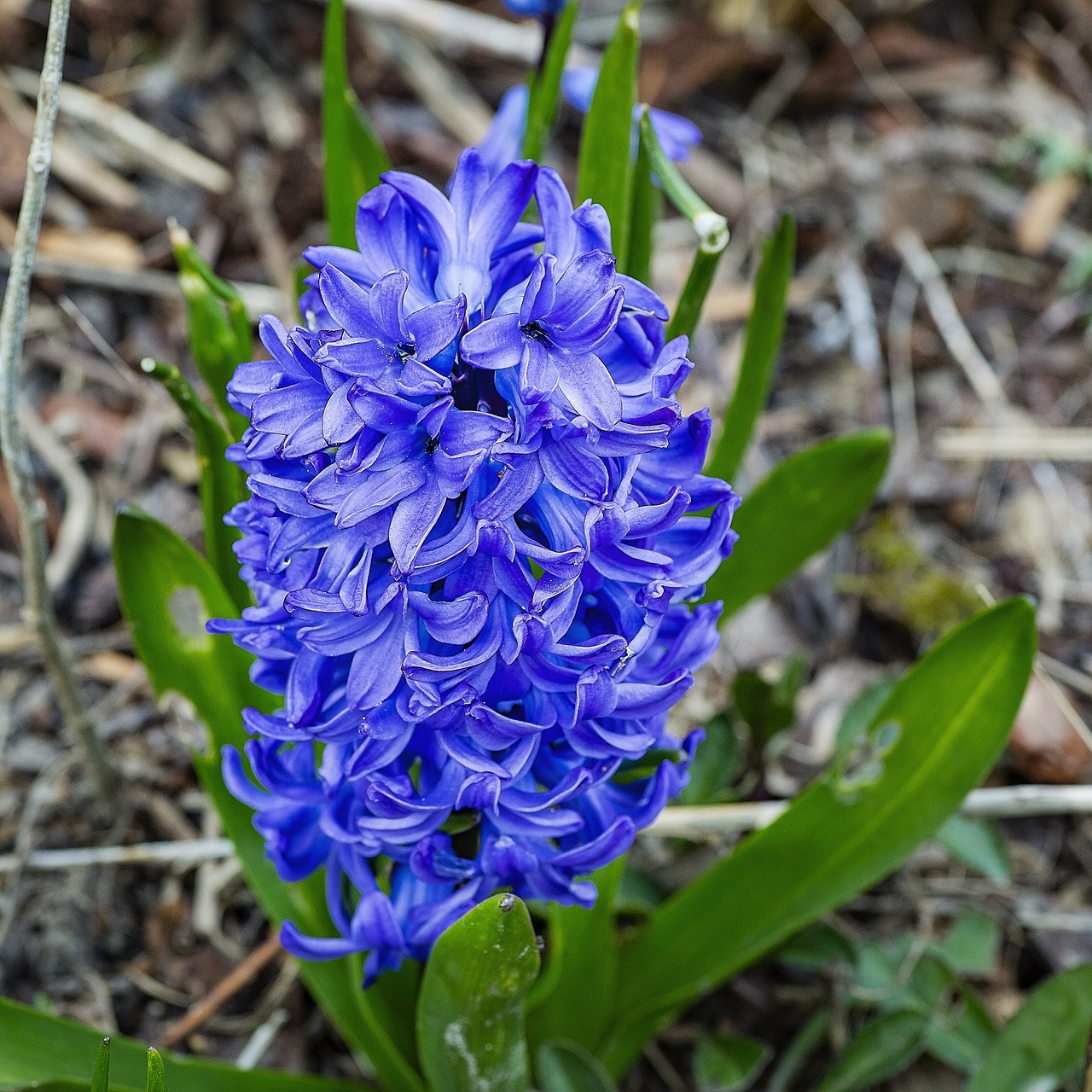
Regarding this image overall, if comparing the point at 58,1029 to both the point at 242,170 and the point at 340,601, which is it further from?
the point at 242,170

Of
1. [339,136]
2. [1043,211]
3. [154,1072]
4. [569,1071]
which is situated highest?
[1043,211]

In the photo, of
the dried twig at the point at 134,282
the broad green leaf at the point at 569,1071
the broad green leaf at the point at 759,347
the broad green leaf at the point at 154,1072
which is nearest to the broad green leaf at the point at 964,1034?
the broad green leaf at the point at 569,1071

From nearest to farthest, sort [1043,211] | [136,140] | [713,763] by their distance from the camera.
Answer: [713,763]
[136,140]
[1043,211]

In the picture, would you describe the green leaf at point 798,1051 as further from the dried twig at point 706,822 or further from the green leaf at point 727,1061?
the dried twig at point 706,822

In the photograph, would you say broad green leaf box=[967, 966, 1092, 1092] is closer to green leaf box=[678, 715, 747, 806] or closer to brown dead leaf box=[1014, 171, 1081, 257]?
green leaf box=[678, 715, 747, 806]

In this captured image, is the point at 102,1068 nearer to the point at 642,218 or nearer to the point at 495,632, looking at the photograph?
the point at 495,632

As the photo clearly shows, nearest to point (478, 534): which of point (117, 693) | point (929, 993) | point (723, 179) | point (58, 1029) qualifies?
point (58, 1029)

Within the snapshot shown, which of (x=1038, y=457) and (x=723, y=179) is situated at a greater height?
(x=723, y=179)

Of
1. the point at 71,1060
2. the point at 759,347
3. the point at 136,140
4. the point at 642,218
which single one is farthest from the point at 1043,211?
the point at 71,1060
